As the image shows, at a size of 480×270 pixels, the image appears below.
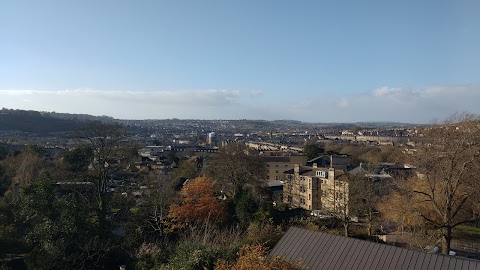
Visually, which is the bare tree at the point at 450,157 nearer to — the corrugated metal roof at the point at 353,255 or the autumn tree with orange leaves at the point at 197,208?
the corrugated metal roof at the point at 353,255

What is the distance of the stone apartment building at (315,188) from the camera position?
31703 mm

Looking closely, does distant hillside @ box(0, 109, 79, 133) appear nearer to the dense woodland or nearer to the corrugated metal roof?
the dense woodland

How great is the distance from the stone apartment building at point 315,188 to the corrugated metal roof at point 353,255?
55.5ft

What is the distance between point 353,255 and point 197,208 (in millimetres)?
12526

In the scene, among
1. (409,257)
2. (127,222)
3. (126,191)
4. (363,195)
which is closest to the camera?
(409,257)

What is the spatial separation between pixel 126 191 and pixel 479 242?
24763mm

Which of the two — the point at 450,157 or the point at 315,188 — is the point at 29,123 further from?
the point at 450,157

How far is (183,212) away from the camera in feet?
74.0

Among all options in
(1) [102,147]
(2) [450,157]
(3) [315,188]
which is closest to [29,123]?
(3) [315,188]

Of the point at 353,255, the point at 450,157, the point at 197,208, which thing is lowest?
the point at 197,208

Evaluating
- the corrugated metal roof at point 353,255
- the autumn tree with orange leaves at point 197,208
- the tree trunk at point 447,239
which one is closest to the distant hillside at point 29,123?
the autumn tree with orange leaves at point 197,208

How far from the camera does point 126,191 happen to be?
31.1m

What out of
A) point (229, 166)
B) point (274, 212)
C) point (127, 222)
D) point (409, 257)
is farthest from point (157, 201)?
point (409, 257)

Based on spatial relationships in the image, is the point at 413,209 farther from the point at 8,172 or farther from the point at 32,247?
the point at 8,172
